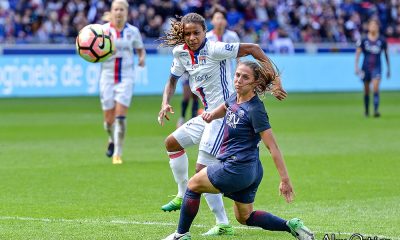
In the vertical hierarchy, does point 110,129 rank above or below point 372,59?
above

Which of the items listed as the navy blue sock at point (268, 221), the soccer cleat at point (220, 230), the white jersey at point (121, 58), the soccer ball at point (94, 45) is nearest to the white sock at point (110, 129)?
the white jersey at point (121, 58)

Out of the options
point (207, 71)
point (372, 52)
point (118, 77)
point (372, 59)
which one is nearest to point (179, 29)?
point (207, 71)

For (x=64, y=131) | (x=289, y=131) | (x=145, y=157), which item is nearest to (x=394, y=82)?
(x=289, y=131)

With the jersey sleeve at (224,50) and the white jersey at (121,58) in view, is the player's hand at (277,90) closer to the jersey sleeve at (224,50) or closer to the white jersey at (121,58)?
the jersey sleeve at (224,50)

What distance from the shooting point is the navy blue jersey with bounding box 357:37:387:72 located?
26938 millimetres

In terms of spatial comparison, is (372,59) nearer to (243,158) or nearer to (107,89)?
(107,89)

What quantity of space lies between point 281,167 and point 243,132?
0.54m

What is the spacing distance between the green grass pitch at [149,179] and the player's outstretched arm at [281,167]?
4.21 feet

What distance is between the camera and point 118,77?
55.5 feet

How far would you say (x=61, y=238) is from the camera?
30.6ft

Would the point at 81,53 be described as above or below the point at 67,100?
above

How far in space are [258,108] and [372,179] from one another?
20.2 ft

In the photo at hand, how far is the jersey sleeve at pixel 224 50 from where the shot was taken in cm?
1018

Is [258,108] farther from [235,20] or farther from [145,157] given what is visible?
[235,20]
